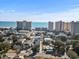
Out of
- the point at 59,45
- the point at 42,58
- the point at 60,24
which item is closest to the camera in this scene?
the point at 42,58

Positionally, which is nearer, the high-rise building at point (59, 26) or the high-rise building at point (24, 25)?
the high-rise building at point (59, 26)

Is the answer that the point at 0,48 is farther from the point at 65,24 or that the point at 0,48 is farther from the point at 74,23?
the point at 65,24

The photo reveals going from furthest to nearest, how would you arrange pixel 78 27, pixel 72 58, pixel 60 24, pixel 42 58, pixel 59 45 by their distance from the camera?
pixel 60 24
pixel 78 27
pixel 59 45
pixel 72 58
pixel 42 58

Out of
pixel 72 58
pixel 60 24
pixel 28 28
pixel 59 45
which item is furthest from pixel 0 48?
pixel 28 28

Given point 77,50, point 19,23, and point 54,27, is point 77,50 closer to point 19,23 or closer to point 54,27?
point 54,27

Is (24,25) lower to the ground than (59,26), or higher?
higher

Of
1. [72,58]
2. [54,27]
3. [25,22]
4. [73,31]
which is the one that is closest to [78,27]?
[73,31]

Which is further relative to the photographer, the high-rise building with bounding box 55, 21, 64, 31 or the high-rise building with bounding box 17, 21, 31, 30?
the high-rise building with bounding box 17, 21, 31, 30

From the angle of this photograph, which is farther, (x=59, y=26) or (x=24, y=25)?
(x=24, y=25)

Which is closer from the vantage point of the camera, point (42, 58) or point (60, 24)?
point (42, 58)
